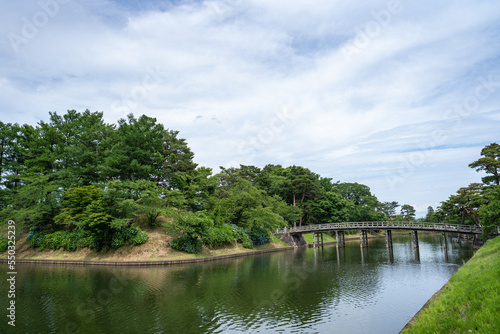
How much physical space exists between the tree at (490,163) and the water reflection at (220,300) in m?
22.6

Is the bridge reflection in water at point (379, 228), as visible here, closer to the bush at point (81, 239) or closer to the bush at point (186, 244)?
the bush at point (186, 244)

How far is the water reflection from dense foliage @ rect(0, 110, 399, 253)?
25.9ft

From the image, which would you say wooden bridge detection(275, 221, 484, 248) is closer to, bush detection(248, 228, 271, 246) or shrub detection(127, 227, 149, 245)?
bush detection(248, 228, 271, 246)

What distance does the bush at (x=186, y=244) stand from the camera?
3403 centimetres

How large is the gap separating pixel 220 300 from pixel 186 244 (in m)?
19.1

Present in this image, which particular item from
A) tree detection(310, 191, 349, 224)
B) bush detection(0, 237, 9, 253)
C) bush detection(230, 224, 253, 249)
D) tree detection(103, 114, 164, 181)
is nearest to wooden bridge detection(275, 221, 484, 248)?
bush detection(230, 224, 253, 249)

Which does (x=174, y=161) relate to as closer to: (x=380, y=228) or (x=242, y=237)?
(x=242, y=237)

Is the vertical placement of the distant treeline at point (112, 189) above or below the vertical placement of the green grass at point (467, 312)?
above

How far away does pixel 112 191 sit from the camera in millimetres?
31125

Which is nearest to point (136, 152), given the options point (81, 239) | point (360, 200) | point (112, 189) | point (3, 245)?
point (112, 189)

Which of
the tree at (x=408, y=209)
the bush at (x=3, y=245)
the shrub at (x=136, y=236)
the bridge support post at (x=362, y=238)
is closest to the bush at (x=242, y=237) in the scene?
the shrub at (x=136, y=236)

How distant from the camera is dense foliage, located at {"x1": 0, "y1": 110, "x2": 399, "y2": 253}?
1316 inches

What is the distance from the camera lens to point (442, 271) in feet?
81.7

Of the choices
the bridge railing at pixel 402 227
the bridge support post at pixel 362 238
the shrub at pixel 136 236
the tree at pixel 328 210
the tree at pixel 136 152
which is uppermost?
the tree at pixel 136 152
